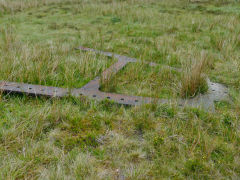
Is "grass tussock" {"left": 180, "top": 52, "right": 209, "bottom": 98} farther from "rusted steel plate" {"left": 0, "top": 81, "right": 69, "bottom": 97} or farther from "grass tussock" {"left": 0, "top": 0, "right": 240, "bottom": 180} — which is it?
"rusted steel plate" {"left": 0, "top": 81, "right": 69, "bottom": 97}

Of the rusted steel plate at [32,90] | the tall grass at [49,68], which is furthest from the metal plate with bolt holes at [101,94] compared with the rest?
the tall grass at [49,68]

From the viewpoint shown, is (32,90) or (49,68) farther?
(49,68)

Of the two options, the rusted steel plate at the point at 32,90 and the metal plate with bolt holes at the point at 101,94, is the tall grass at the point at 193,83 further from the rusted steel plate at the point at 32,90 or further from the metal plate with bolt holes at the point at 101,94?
the rusted steel plate at the point at 32,90

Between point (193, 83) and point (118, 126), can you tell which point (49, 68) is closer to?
point (118, 126)

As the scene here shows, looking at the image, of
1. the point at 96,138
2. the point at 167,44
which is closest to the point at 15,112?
the point at 96,138

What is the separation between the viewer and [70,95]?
8.91 feet

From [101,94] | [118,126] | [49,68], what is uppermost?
[49,68]

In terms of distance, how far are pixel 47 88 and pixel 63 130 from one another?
2.47 ft

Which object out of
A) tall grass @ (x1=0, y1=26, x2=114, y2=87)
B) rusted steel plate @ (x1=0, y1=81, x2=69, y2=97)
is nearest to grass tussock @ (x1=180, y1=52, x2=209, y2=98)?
tall grass @ (x1=0, y1=26, x2=114, y2=87)

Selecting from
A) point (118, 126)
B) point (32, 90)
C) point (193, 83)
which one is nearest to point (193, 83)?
point (193, 83)

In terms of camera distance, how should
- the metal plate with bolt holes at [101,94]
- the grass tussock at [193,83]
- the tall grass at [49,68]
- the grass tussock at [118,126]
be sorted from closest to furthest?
1. the grass tussock at [118,126]
2. the metal plate with bolt holes at [101,94]
3. the grass tussock at [193,83]
4. the tall grass at [49,68]

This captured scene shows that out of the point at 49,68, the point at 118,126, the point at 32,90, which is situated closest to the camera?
the point at 118,126

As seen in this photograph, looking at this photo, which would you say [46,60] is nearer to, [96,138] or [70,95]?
[70,95]

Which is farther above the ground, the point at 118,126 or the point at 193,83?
the point at 193,83
